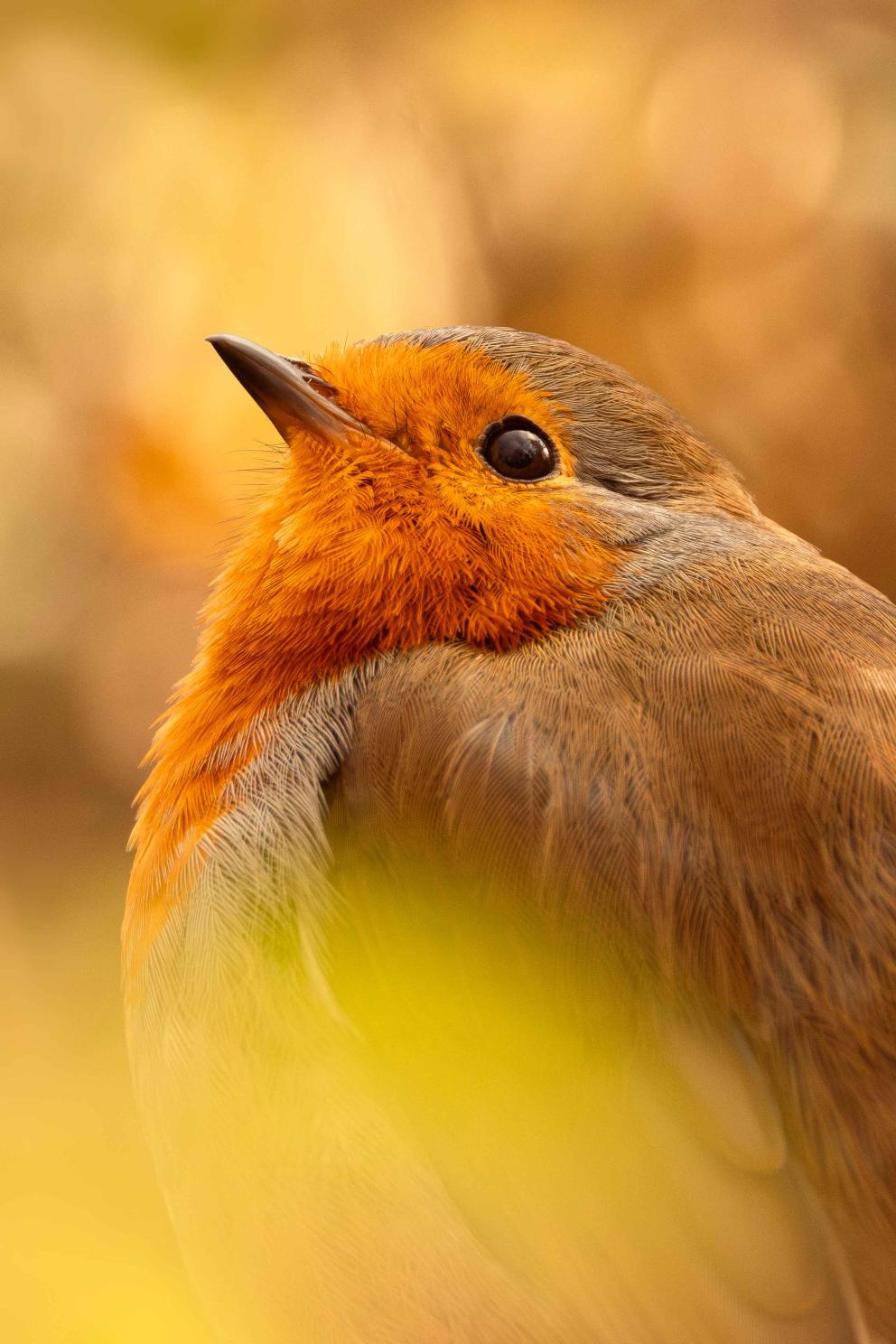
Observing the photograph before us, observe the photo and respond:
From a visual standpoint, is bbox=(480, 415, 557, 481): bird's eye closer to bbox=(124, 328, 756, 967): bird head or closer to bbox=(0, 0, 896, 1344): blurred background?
bbox=(124, 328, 756, 967): bird head

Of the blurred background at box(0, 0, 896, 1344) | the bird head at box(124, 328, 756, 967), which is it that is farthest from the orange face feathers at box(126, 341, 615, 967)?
the blurred background at box(0, 0, 896, 1344)

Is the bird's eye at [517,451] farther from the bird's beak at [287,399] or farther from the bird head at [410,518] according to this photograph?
the bird's beak at [287,399]

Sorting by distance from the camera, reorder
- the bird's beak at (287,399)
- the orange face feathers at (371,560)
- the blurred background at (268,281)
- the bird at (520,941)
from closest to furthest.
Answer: the bird at (520,941), the blurred background at (268,281), the orange face feathers at (371,560), the bird's beak at (287,399)

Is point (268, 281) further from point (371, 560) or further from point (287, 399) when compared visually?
point (371, 560)

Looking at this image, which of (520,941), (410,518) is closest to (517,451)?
(410,518)

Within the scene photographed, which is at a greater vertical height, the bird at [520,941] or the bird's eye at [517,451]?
the bird's eye at [517,451]

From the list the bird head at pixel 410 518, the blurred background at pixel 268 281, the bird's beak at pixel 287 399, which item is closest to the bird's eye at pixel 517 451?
the bird head at pixel 410 518

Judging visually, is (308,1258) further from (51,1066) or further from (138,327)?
(138,327)
